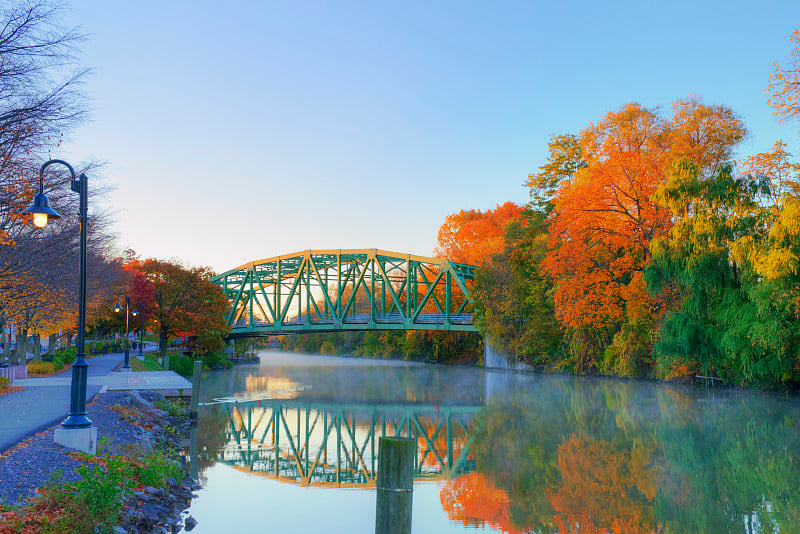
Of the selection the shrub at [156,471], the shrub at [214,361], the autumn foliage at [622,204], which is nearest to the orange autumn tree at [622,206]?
the autumn foliage at [622,204]

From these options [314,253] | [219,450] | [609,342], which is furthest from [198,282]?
[219,450]

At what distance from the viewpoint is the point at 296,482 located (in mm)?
15180

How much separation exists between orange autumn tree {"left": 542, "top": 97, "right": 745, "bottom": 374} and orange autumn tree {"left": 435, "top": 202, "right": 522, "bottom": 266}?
24995 millimetres

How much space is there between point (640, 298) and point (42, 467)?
3242 centimetres

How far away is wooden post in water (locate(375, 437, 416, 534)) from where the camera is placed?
5.58 m

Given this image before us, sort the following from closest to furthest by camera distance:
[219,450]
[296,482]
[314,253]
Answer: [296,482]
[219,450]
[314,253]

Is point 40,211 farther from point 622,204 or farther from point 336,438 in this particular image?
point 622,204

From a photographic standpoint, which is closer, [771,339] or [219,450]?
[219,450]

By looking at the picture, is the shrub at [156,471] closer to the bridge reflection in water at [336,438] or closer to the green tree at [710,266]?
the bridge reflection in water at [336,438]

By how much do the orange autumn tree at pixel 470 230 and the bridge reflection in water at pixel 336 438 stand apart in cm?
3813

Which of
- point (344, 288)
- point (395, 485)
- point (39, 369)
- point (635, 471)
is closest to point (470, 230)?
point (344, 288)

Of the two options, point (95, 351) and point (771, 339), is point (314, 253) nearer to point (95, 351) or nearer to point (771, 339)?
point (95, 351)

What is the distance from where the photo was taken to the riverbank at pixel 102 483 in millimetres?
8172

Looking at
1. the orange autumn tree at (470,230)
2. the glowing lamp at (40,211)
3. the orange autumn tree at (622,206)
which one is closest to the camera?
the glowing lamp at (40,211)
